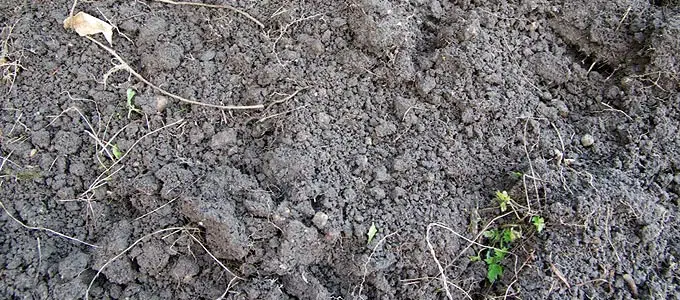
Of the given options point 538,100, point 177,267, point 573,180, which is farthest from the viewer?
point 538,100

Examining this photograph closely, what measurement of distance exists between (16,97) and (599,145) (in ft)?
6.95

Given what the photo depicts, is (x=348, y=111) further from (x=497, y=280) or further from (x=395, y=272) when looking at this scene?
(x=497, y=280)

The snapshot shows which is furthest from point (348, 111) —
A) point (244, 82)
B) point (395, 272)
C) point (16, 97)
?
point (16, 97)

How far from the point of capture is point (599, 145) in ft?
6.70

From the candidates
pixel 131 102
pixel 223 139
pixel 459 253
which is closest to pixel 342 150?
pixel 223 139

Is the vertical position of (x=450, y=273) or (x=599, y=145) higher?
(x=599, y=145)

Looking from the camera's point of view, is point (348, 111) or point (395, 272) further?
point (348, 111)

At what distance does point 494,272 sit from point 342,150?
2.17 feet

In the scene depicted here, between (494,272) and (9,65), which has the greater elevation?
(9,65)

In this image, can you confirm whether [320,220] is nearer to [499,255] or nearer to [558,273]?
[499,255]

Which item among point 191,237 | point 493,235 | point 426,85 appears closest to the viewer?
point 191,237

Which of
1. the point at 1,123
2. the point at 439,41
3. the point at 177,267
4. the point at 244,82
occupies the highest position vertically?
the point at 439,41

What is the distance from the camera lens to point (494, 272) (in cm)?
187

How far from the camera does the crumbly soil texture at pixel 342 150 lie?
1.80m
